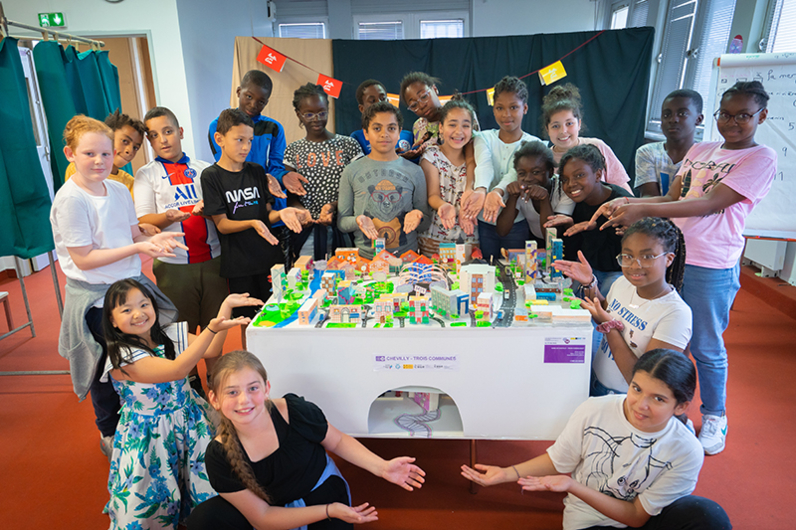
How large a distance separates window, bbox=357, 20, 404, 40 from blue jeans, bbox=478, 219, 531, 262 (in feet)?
19.7

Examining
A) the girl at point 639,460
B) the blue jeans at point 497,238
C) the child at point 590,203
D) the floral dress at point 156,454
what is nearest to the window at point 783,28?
the child at point 590,203

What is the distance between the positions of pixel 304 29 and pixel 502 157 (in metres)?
6.44

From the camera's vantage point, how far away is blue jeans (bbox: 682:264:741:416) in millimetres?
2188

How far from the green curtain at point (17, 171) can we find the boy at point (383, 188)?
6.36 ft

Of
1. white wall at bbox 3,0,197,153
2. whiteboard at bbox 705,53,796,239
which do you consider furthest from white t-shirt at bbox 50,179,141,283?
white wall at bbox 3,0,197,153

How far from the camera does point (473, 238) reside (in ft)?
8.89

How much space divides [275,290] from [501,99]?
4.84 ft

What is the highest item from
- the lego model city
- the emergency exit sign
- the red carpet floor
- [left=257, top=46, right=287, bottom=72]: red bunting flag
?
the emergency exit sign

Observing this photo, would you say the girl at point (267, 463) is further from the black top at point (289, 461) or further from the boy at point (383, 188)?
the boy at point (383, 188)

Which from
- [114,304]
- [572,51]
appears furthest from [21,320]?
[572,51]

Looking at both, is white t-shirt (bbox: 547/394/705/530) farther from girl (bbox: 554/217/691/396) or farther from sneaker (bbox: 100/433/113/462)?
sneaker (bbox: 100/433/113/462)

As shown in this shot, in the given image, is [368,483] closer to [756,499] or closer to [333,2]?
[756,499]

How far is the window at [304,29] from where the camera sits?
783 centimetres

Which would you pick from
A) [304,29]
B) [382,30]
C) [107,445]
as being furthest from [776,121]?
[304,29]
